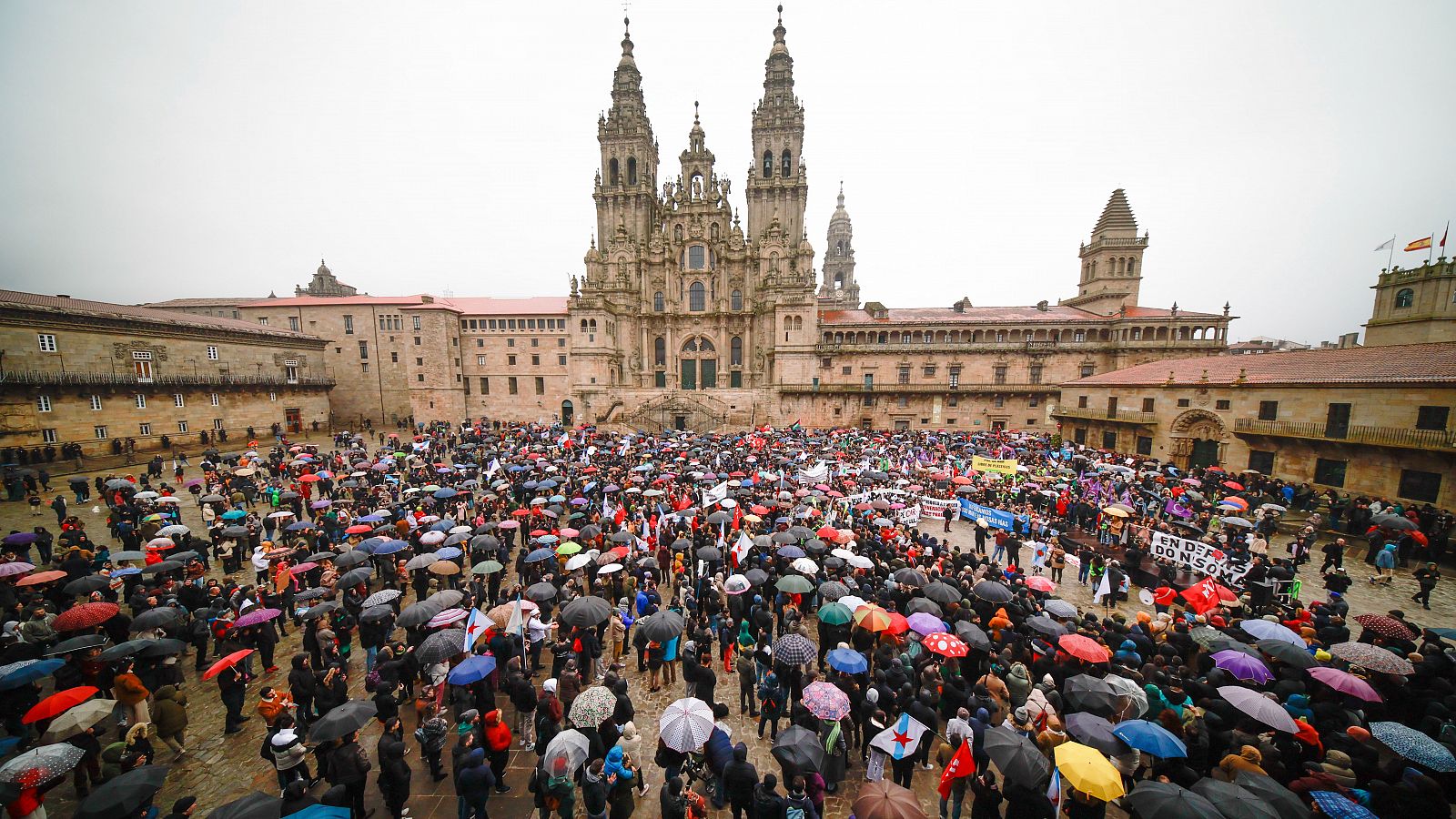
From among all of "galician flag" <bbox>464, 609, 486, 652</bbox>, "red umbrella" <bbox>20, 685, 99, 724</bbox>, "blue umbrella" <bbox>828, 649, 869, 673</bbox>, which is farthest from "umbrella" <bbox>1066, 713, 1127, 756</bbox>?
"red umbrella" <bbox>20, 685, 99, 724</bbox>

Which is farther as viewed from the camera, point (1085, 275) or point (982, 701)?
point (1085, 275)

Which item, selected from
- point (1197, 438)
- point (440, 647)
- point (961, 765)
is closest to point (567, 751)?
point (440, 647)

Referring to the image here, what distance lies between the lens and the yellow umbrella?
504 centimetres

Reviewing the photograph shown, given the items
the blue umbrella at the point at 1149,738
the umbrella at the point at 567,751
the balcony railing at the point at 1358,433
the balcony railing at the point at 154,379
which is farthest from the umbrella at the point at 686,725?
the balcony railing at the point at 154,379

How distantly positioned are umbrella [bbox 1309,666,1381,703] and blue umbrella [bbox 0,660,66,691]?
19.1m

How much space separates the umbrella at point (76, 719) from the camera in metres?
6.21

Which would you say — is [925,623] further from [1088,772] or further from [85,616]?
[85,616]

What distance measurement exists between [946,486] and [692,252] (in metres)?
37.1

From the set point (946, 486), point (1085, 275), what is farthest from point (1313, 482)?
point (1085, 275)

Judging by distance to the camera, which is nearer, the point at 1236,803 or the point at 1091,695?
the point at 1236,803

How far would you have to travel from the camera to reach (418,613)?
8.98 m

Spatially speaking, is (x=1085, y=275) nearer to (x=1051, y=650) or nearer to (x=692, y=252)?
(x=692, y=252)

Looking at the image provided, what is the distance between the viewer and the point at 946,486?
71.4 feet

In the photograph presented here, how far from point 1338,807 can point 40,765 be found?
1417cm
